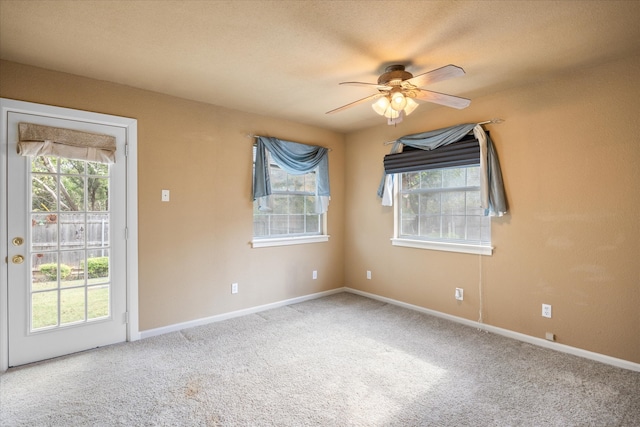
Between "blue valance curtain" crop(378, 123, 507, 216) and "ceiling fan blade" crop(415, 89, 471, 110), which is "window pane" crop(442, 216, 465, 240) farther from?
"ceiling fan blade" crop(415, 89, 471, 110)

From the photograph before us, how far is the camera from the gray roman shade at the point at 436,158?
3.40 metres

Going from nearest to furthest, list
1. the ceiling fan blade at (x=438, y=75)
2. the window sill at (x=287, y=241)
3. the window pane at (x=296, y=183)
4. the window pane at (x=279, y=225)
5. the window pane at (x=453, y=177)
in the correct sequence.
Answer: the ceiling fan blade at (x=438, y=75) → the window pane at (x=453, y=177) → the window sill at (x=287, y=241) → the window pane at (x=279, y=225) → the window pane at (x=296, y=183)

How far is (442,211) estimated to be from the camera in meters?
3.85

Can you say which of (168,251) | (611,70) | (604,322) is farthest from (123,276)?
(611,70)

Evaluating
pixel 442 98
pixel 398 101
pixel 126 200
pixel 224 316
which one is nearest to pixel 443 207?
pixel 442 98

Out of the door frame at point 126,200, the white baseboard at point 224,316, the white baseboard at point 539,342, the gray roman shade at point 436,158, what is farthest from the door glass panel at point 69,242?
the white baseboard at point 539,342

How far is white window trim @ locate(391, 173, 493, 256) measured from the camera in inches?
135

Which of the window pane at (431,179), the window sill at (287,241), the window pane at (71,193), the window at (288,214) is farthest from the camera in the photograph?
the window at (288,214)

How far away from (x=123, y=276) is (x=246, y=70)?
2.21 metres

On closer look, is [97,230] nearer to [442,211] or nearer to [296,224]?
[296,224]

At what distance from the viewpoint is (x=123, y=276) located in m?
3.07

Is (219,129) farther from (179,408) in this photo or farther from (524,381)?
(524,381)

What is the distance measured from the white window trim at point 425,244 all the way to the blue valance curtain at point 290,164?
97 cm

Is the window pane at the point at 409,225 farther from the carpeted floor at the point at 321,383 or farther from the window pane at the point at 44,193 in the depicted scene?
the window pane at the point at 44,193
